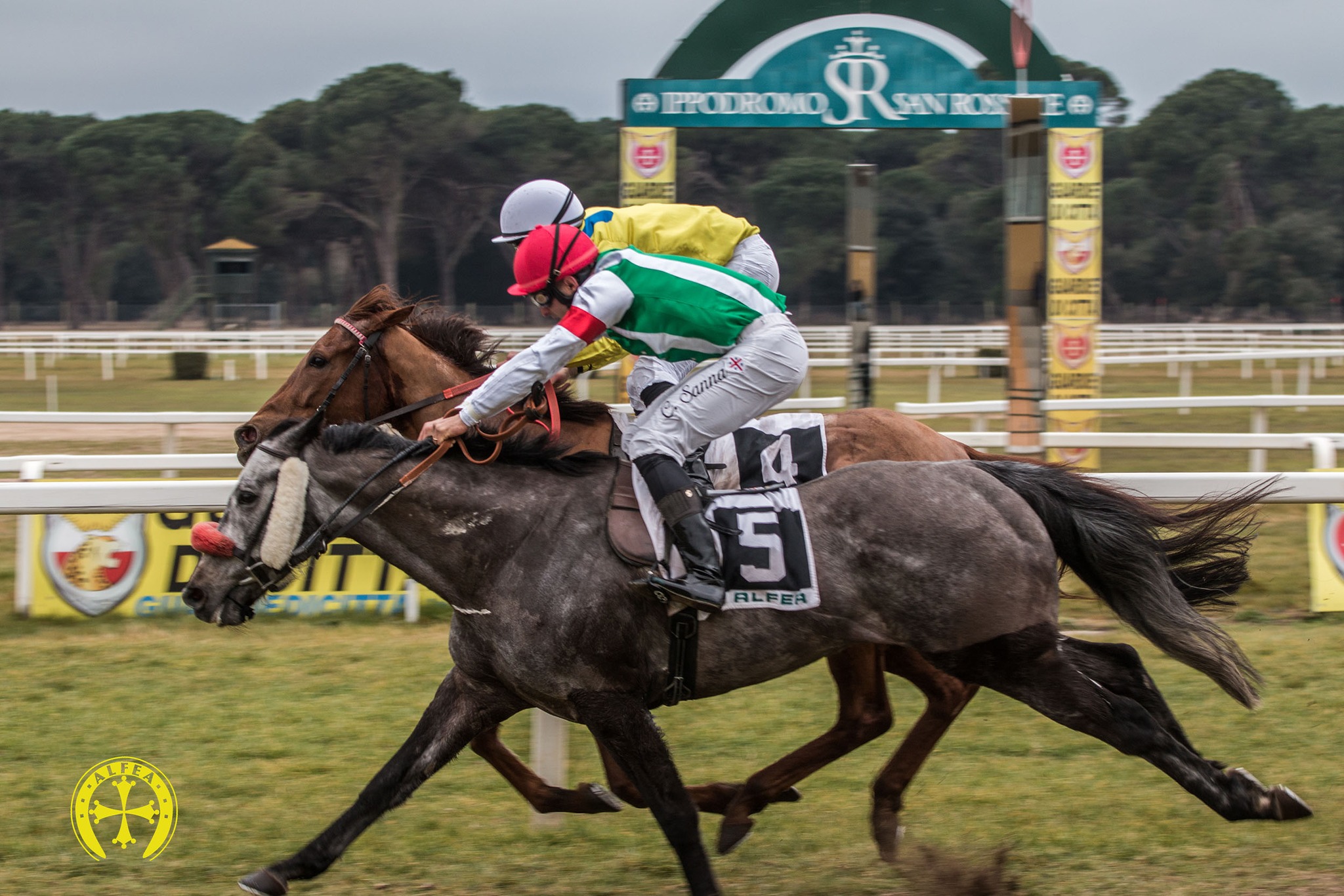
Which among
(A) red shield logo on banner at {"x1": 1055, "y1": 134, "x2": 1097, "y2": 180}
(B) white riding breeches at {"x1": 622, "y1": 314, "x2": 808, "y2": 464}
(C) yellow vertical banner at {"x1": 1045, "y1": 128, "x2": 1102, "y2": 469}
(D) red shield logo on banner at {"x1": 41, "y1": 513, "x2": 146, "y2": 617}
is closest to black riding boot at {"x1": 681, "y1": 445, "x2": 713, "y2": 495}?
(B) white riding breeches at {"x1": 622, "y1": 314, "x2": 808, "y2": 464}

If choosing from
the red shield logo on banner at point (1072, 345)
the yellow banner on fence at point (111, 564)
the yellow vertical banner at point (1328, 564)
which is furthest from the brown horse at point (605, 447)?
the red shield logo on banner at point (1072, 345)

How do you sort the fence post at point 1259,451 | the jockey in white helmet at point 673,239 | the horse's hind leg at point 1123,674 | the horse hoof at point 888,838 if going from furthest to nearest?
1. the fence post at point 1259,451
2. the jockey in white helmet at point 673,239
3. the horse hoof at point 888,838
4. the horse's hind leg at point 1123,674

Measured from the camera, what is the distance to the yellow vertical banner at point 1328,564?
20.5 ft

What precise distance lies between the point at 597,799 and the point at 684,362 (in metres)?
1.53

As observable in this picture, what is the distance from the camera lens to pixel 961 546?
3.34 meters

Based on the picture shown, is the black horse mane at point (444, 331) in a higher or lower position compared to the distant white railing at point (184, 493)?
Answer: higher

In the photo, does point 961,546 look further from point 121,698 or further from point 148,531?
point 148,531

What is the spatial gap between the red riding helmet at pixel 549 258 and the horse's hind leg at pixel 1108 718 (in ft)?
4.62

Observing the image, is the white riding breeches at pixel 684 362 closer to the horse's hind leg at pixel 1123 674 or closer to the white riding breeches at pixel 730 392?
the white riding breeches at pixel 730 392

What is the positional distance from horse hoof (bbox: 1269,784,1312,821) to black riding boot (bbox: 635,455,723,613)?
1.46m

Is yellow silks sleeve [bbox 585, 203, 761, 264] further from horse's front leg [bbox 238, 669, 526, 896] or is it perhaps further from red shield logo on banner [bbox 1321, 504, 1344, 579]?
red shield logo on banner [bbox 1321, 504, 1344, 579]

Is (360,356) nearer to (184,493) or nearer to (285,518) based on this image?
(184,493)

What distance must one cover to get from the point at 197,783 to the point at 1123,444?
6239 millimetres

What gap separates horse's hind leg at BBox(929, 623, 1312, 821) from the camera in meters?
3.34
